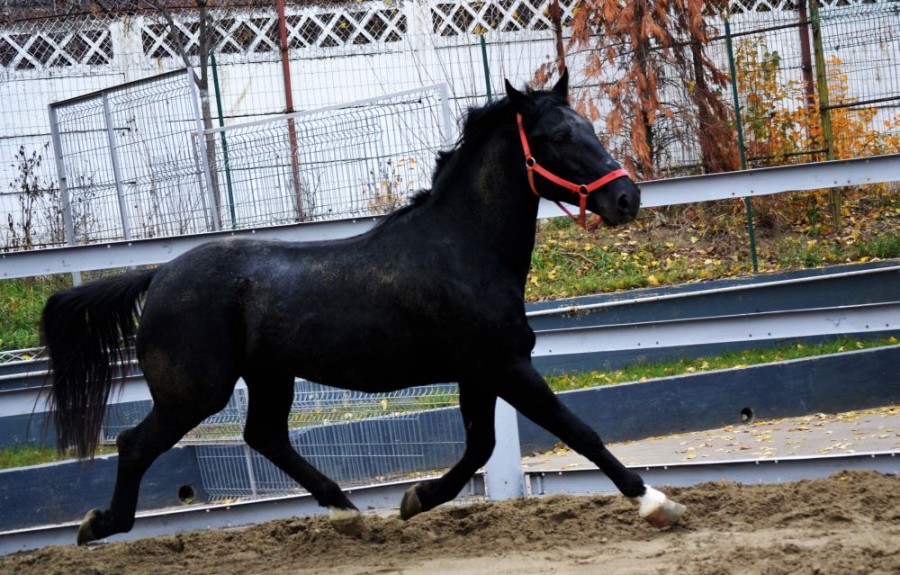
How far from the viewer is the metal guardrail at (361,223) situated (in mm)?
6422

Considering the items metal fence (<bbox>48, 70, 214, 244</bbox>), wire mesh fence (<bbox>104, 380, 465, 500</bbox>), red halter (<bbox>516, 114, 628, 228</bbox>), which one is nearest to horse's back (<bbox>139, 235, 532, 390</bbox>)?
red halter (<bbox>516, 114, 628, 228</bbox>)

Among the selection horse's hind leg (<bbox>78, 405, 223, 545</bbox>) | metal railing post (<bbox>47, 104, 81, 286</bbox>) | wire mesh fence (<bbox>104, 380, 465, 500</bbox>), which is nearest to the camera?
Answer: horse's hind leg (<bbox>78, 405, 223, 545</bbox>)

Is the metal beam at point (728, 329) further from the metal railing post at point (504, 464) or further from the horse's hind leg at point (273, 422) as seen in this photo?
the horse's hind leg at point (273, 422)

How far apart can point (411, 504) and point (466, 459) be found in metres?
0.37

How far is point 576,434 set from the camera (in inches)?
200

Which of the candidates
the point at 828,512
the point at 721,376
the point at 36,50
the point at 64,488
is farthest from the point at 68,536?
the point at 36,50

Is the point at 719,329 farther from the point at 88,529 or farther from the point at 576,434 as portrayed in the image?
the point at 88,529

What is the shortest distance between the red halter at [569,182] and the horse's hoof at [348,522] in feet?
6.24

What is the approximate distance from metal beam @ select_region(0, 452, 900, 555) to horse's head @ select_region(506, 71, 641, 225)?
5.65 feet

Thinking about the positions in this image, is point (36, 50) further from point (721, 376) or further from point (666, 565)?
point (666, 565)

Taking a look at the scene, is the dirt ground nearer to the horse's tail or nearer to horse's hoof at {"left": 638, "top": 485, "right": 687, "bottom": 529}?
horse's hoof at {"left": 638, "top": 485, "right": 687, "bottom": 529}

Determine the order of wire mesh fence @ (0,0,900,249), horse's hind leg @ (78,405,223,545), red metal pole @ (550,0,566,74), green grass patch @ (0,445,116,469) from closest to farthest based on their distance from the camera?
horse's hind leg @ (78,405,223,545) < green grass patch @ (0,445,116,469) < wire mesh fence @ (0,0,900,249) < red metal pole @ (550,0,566,74)

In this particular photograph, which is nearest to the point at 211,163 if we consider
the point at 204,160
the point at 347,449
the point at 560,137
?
the point at 204,160

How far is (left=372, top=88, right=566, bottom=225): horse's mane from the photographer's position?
17.5 ft
